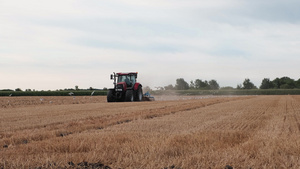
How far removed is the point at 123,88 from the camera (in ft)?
101

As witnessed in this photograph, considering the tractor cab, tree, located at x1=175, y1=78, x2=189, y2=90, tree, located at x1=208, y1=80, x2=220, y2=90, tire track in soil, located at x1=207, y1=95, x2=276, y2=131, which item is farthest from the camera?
tree, located at x1=208, y1=80, x2=220, y2=90

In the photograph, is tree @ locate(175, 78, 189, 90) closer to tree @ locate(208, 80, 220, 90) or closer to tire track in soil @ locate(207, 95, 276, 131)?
tree @ locate(208, 80, 220, 90)

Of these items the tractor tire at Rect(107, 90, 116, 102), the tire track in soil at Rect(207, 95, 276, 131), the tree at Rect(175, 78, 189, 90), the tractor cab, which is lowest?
the tire track in soil at Rect(207, 95, 276, 131)

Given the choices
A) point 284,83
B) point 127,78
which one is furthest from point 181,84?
point 127,78

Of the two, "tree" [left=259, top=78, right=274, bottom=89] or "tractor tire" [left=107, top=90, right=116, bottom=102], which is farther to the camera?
"tree" [left=259, top=78, right=274, bottom=89]

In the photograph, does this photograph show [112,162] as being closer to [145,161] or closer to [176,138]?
[145,161]

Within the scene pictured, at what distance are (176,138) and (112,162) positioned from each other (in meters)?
2.42

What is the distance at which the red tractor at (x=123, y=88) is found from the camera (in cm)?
3077

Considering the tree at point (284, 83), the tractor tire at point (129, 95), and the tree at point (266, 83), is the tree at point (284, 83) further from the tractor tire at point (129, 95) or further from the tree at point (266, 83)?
the tractor tire at point (129, 95)

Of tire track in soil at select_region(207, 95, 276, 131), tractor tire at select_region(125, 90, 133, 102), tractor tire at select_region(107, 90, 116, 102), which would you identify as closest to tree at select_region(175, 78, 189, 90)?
tractor tire at select_region(107, 90, 116, 102)

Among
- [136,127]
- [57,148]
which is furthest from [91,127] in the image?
[57,148]

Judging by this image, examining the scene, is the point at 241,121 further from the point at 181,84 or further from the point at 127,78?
the point at 181,84

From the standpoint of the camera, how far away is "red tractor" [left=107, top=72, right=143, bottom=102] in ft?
101

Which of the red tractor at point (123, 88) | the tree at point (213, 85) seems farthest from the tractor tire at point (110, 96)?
the tree at point (213, 85)
